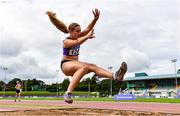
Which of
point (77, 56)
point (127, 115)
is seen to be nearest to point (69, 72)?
point (77, 56)

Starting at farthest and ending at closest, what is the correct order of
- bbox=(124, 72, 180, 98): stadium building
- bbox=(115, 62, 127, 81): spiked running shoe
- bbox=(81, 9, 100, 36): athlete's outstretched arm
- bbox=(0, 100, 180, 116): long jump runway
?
bbox=(124, 72, 180, 98): stadium building → bbox=(0, 100, 180, 116): long jump runway → bbox=(81, 9, 100, 36): athlete's outstretched arm → bbox=(115, 62, 127, 81): spiked running shoe

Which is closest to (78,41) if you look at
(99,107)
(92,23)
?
(92,23)

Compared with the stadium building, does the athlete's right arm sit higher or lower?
lower

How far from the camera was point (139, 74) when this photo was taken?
120 metres

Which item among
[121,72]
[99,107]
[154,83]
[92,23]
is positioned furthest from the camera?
[154,83]

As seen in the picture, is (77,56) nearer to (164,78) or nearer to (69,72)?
(69,72)

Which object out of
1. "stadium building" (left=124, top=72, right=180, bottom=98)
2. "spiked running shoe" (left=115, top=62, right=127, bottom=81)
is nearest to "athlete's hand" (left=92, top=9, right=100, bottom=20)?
"spiked running shoe" (left=115, top=62, right=127, bottom=81)

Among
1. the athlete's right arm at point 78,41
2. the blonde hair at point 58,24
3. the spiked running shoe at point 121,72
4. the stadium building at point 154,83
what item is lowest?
the spiked running shoe at point 121,72

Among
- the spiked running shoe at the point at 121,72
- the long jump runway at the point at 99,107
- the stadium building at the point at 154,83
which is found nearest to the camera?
the spiked running shoe at the point at 121,72

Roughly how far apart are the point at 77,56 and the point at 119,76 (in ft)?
3.71

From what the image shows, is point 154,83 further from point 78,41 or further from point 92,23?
point 78,41

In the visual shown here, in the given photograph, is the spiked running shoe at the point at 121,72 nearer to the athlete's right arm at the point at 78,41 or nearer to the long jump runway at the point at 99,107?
the athlete's right arm at the point at 78,41

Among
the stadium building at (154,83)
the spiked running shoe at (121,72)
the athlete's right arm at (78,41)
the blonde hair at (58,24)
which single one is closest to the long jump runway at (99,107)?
the blonde hair at (58,24)

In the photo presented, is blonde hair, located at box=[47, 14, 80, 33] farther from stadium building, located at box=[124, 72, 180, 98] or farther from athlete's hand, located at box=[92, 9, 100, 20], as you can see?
stadium building, located at box=[124, 72, 180, 98]
